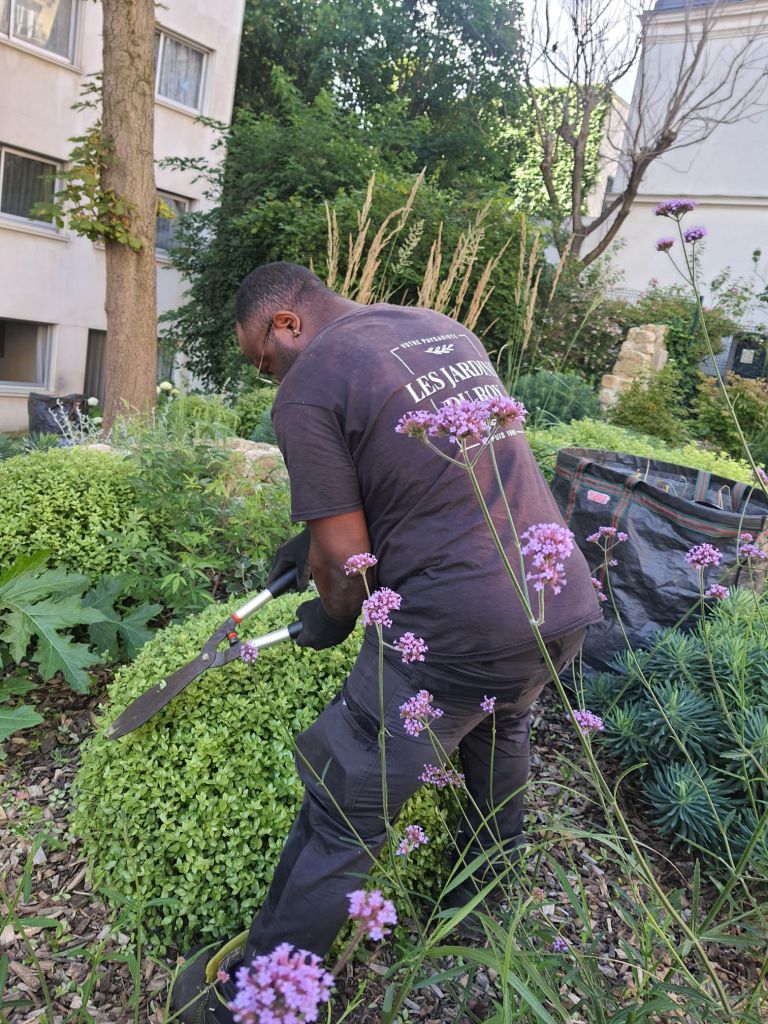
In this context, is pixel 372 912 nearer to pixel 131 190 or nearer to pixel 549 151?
pixel 131 190

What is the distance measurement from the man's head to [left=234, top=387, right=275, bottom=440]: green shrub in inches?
171

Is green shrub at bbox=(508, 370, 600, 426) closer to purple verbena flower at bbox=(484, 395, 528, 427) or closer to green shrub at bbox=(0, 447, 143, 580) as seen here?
green shrub at bbox=(0, 447, 143, 580)

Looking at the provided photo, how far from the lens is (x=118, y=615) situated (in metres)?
3.20

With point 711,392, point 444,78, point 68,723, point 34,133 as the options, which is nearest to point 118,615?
point 68,723

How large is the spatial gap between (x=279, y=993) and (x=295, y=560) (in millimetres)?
1626

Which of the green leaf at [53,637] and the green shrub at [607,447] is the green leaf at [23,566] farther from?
the green shrub at [607,447]

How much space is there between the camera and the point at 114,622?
3094 millimetres

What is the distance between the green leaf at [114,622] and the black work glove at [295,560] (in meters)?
1.01

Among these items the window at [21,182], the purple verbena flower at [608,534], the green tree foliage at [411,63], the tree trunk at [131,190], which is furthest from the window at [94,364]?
the purple verbena flower at [608,534]

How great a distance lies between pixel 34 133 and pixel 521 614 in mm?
14194

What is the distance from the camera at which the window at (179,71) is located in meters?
14.5

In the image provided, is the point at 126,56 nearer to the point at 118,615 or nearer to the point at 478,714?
the point at 118,615

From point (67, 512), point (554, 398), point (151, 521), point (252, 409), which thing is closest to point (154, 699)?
point (151, 521)

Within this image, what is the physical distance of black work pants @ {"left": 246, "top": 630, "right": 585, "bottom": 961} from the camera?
5.84 ft
